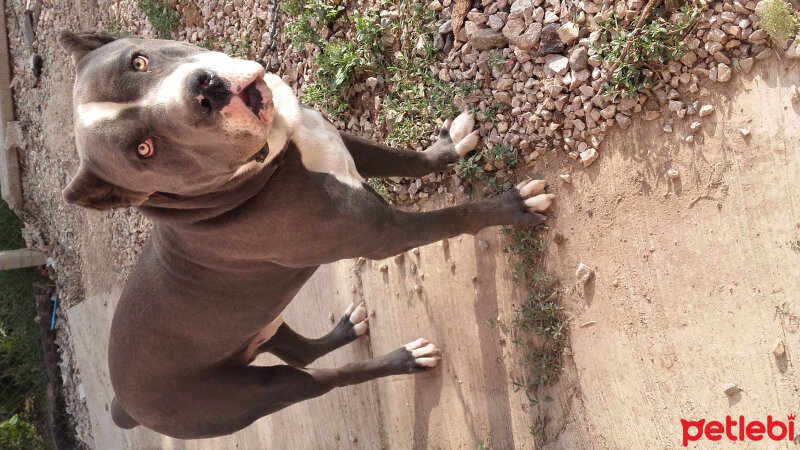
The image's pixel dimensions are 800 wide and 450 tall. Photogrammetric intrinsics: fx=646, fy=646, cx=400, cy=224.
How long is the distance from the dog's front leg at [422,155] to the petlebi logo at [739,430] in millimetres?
1834

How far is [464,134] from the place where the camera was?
12.3 feet

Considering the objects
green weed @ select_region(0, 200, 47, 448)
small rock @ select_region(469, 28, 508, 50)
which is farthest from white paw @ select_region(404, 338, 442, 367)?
green weed @ select_region(0, 200, 47, 448)

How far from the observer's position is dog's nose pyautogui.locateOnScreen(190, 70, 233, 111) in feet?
7.54

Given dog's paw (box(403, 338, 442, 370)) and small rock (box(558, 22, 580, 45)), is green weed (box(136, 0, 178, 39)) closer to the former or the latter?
dog's paw (box(403, 338, 442, 370))

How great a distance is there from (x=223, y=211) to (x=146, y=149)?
0.48m

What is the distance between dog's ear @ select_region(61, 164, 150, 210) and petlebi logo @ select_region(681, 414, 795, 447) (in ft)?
8.64

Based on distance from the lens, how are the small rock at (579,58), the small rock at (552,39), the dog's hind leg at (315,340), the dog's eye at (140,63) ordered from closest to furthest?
the dog's eye at (140,63) → the small rock at (579,58) → the small rock at (552,39) → the dog's hind leg at (315,340)

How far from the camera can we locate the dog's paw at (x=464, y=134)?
371 cm

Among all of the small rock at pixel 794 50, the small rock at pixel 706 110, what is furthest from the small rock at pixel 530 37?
the small rock at pixel 794 50

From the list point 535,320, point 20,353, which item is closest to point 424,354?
point 535,320

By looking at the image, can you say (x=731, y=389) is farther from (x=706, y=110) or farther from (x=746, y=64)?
(x=746, y=64)

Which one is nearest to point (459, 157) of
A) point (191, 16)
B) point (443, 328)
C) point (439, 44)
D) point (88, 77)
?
point (439, 44)

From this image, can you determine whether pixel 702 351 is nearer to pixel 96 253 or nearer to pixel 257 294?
pixel 257 294

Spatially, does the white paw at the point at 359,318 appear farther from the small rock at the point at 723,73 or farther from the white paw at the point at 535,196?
the small rock at the point at 723,73
